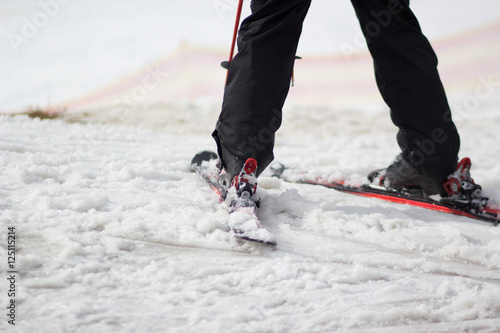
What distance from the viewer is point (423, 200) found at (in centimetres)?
179

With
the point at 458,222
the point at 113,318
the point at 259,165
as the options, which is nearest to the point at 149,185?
the point at 259,165

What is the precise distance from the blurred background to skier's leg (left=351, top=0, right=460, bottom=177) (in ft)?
8.05

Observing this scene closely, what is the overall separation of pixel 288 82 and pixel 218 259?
0.70 m

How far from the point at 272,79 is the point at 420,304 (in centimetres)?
85

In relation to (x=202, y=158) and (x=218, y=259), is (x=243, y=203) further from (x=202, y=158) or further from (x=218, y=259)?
(x=202, y=158)

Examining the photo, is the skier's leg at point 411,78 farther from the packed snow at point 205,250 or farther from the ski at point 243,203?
the ski at point 243,203

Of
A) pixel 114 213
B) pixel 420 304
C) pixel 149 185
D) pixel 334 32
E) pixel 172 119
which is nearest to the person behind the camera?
pixel 420 304

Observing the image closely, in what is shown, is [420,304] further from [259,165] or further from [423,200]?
[423,200]

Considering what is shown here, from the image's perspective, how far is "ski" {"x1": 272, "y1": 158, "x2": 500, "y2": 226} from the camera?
1.69 meters

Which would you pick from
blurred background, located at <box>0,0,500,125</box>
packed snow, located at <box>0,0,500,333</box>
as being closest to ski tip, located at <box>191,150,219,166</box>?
packed snow, located at <box>0,0,500,333</box>

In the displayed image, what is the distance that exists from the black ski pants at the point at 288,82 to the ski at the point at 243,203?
0.14ft

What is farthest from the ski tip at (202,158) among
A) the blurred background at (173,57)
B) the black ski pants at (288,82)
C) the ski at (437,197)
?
the blurred background at (173,57)

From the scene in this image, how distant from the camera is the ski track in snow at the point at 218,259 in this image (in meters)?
0.96

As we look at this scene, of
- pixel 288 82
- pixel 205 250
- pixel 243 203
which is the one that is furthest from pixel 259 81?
pixel 205 250
